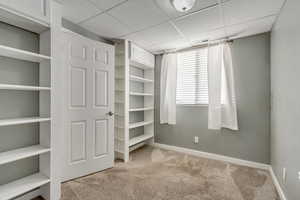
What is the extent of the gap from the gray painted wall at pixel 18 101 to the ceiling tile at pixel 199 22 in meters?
2.00

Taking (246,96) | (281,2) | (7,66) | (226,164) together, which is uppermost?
(281,2)

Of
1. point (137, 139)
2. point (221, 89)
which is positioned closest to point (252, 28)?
point (221, 89)

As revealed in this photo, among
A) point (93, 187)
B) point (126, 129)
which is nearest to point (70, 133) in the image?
point (93, 187)

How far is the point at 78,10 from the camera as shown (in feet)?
6.16

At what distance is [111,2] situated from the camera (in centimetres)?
171

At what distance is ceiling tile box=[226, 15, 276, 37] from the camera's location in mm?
2109

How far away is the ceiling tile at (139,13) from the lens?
175cm

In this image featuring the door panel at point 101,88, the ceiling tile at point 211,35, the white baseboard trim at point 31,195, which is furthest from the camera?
the ceiling tile at point 211,35

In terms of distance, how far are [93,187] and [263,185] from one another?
2.34m

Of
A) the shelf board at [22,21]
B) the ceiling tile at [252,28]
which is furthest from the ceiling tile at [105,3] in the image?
the ceiling tile at [252,28]

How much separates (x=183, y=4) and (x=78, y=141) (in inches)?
91.2

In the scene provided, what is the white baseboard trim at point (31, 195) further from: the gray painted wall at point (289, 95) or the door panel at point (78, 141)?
the gray painted wall at point (289, 95)

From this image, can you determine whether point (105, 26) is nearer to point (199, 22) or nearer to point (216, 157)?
point (199, 22)

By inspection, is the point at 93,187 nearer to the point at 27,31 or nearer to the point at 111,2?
the point at 27,31
